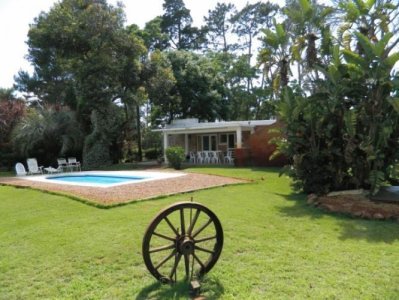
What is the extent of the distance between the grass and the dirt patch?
41 cm

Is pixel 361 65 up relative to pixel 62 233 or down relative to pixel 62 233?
up

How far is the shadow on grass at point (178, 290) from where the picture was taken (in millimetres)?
4113

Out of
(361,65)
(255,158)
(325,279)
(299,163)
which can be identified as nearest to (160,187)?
(299,163)

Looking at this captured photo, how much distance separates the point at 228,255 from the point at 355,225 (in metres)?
3.40

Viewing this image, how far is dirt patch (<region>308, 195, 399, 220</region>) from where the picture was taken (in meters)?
8.01

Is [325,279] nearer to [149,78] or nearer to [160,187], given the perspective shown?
[160,187]

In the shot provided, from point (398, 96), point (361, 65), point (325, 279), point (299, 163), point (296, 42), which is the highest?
point (296, 42)

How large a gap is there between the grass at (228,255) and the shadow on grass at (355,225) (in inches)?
0.8

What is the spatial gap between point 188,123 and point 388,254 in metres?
22.8

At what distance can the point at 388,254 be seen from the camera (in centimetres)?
544

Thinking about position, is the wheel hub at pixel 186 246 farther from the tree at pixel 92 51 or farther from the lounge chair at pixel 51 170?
the tree at pixel 92 51

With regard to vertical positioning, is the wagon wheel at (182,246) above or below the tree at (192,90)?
below

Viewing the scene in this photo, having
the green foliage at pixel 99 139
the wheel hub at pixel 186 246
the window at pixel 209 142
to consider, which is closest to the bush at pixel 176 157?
the green foliage at pixel 99 139

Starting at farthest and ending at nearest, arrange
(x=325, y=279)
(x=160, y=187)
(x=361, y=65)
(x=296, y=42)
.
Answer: (x=296, y=42) → (x=160, y=187) → (x=361, y=65) → (x=325, y=279)
